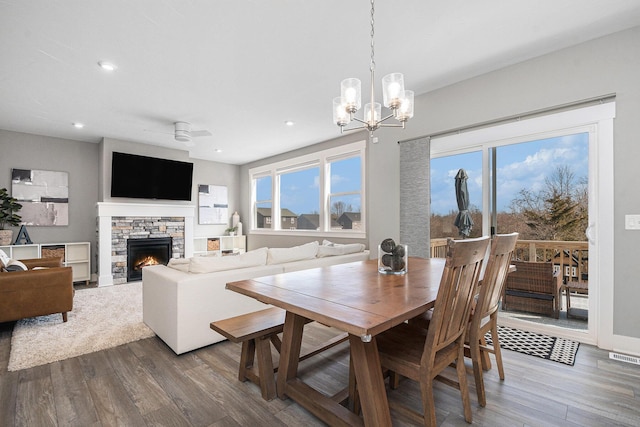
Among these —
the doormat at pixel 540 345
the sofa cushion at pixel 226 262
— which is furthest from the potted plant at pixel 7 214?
the doormat at pixel 540 345

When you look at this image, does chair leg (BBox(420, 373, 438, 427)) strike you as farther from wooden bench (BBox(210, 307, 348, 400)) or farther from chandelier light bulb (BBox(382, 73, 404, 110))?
chandelier light bulb (BBox(382, 73, 404, 110))

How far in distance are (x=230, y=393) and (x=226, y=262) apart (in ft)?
3.80

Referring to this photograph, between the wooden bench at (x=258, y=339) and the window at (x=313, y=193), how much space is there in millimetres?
3170

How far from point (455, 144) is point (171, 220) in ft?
17.7

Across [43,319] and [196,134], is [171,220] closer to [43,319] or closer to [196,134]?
[196,134]

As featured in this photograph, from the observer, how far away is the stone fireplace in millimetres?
5195

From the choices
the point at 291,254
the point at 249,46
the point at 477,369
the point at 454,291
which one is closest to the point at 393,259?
the point at 454,291

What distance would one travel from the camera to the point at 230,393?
1935 millimetres

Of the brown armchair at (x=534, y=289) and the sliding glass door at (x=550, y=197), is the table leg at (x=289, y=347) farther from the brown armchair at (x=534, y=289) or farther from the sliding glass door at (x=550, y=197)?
the brown armchair at (x=534, y=289)

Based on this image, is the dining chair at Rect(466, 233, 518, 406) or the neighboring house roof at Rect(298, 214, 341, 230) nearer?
the dining chair at Rect(466, 233, 518, 406)

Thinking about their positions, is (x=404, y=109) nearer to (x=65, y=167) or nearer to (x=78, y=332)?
(x=78, y=332)

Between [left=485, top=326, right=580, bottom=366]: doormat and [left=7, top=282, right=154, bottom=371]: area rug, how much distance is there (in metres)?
3.40

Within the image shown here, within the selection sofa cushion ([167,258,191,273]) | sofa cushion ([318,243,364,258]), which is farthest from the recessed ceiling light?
sofa cushion ([318,243,364,258])

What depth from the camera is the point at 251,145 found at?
5.88 metres
